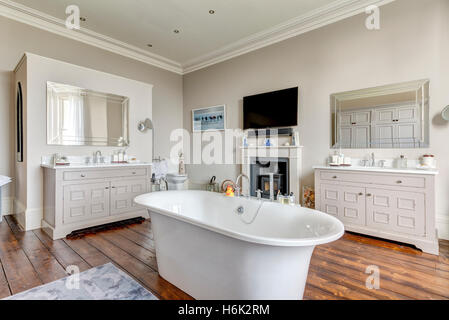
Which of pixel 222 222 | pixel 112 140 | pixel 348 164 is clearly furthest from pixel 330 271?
pixel 112 140

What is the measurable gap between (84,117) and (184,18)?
7.11 ft

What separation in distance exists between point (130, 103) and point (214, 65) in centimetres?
204

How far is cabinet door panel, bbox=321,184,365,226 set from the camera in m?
2.77

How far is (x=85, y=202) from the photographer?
304 cm

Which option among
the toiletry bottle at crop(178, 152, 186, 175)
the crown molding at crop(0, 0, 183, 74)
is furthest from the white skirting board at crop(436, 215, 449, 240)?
the crown molding at crop(0, 0, 183, 74)

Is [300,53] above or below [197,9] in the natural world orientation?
below

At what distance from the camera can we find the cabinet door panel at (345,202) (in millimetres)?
2766

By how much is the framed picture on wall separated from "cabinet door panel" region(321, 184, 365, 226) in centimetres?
245

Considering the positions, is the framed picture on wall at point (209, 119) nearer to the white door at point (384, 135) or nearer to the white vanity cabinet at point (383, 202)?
the white vanity cabinet at point (383, 202)

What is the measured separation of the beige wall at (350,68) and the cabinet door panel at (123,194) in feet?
5.87
